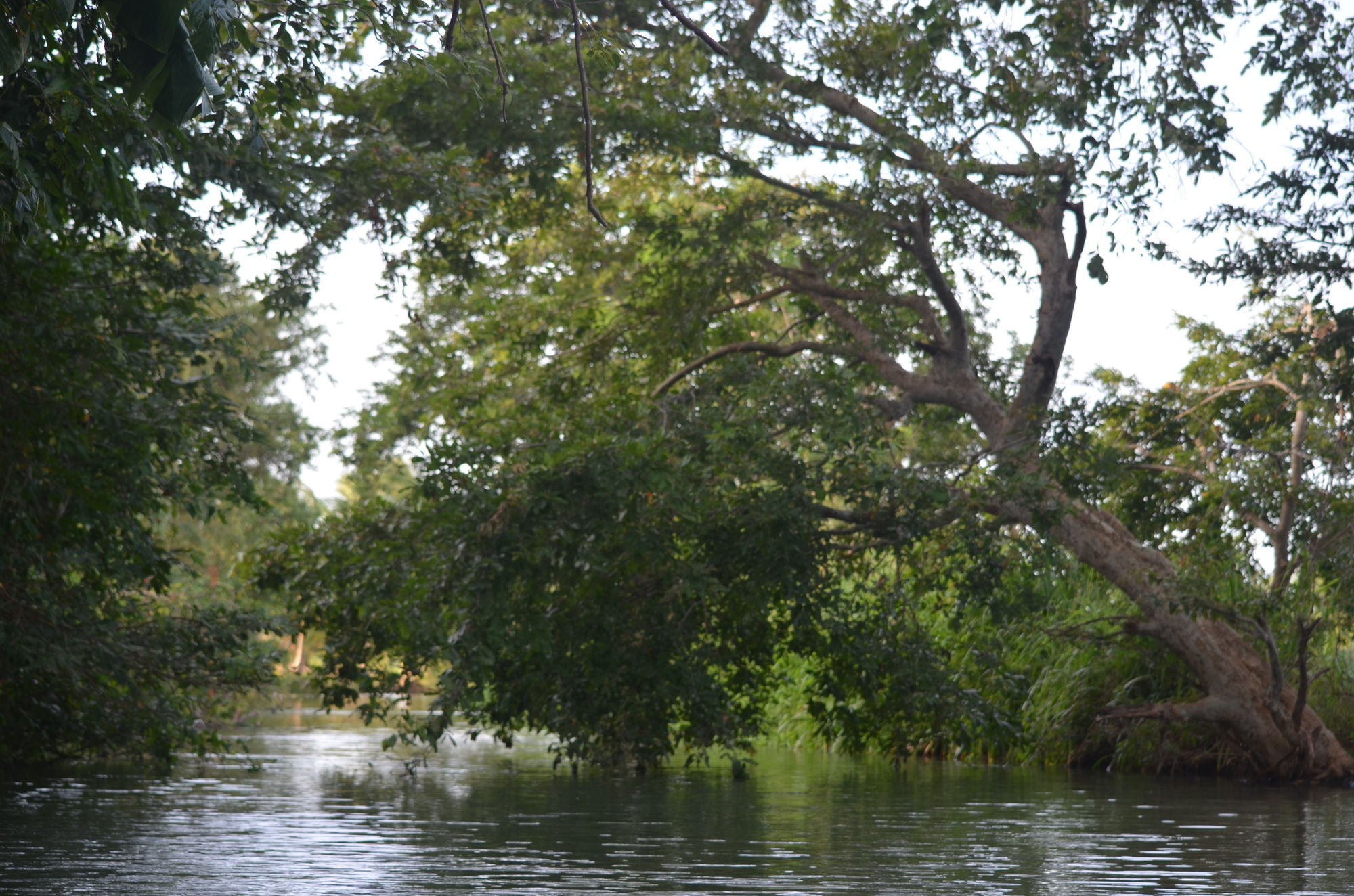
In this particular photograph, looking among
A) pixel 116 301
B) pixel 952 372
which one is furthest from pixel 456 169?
pixel 952 372

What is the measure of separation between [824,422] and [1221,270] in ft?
14.3

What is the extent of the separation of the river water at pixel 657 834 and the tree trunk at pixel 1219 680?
0.81 meters

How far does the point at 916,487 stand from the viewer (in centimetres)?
1391

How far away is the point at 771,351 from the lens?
684 inches

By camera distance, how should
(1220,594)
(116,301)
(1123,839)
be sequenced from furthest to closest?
(1220,594)
(116,301)
(1123,839)

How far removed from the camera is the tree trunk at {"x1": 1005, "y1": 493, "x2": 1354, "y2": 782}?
1506cm

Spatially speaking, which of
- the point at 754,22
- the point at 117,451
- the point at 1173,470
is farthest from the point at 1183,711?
the point at 117,451

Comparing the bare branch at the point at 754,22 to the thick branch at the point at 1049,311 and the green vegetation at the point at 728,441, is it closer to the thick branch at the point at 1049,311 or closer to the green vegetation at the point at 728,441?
the green vegetation at the point at 728,441

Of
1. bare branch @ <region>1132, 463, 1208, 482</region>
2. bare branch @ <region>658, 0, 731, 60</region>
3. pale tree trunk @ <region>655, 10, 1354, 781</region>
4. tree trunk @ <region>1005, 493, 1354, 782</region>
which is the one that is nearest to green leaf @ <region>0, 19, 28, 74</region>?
bare branch @ <region>658, 0, 731, 60</region>

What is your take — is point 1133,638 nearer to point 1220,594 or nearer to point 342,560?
point 1220,594

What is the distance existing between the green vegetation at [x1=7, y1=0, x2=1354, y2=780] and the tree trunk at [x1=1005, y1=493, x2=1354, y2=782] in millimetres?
53

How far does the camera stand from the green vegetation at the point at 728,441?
11297 millimetres

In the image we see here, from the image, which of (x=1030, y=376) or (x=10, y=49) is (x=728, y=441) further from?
(x=10, y=49)

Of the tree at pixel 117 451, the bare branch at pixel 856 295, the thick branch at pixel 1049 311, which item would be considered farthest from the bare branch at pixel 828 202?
the tree at pixel 117 451
